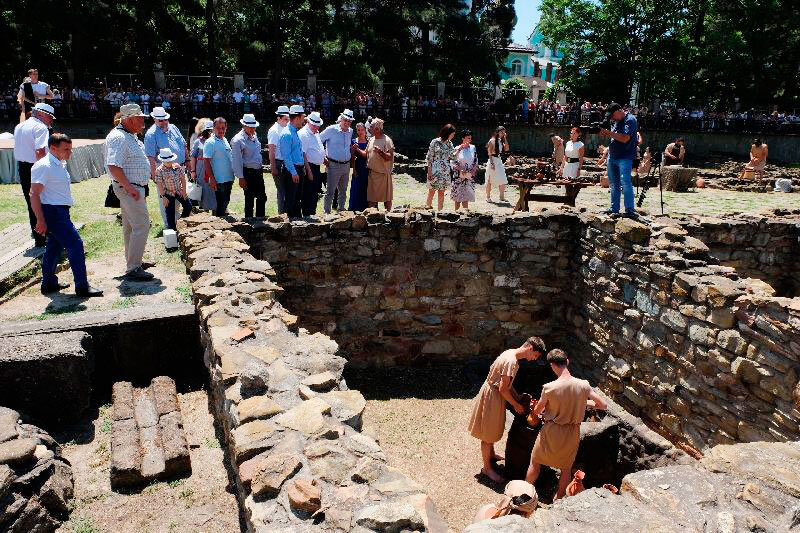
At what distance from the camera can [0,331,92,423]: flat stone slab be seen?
4762 millimetres

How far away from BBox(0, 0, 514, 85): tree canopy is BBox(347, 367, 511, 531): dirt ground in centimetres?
2479

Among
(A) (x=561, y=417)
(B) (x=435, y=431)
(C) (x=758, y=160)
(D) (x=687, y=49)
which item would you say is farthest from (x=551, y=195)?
(D) (x=687, y=49)

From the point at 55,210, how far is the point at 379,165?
16.1 ft

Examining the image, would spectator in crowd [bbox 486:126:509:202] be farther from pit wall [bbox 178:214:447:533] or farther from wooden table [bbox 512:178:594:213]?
pit wall [bbox 178:214:447:533]

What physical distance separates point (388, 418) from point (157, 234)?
15.6 ft

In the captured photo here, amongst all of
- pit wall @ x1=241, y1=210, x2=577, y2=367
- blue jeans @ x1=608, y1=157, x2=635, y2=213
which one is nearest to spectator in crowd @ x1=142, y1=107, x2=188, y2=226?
pit wall @ x1=241, y1=210, x2=577, y2=367

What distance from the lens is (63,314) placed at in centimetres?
608

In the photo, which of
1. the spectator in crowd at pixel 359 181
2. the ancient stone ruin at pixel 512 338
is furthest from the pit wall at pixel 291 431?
the spectator in crowd at pixel 359 181

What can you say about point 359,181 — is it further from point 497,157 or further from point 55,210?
point 55,210

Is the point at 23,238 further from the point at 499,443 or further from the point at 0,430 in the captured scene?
the point at 499,443

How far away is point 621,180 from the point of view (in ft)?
28.2

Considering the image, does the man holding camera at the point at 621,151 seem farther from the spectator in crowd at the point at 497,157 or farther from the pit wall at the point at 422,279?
the spectator in crowd at the point at 497,157

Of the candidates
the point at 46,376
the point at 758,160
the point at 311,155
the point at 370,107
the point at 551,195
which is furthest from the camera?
the point at 370,107

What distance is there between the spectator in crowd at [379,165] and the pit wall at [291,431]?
15.7 feet
